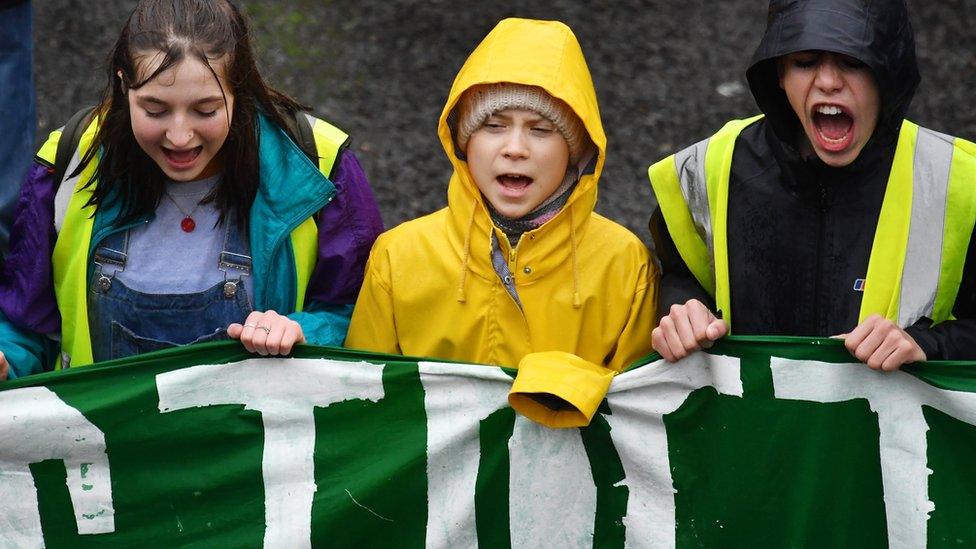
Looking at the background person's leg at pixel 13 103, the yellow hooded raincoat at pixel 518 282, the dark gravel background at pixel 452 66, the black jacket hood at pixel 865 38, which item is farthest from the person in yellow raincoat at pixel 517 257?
the dark gravel background at pixel 452 66

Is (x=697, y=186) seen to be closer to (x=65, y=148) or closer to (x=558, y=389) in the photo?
(x=558, y=389)

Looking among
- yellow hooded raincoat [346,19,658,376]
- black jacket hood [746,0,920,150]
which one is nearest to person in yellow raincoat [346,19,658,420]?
yellow hooded raincoat [346,19,658,376]

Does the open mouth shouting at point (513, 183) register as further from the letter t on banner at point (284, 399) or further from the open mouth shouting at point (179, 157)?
the open mouth shouting at point (179, 157)

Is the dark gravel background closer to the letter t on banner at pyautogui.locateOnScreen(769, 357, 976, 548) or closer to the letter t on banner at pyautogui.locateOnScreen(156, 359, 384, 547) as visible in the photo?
the letter t on banner at pyautogui.locateOnScreen(156, 359, 384, 547)

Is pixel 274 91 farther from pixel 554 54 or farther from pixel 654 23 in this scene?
pixel 654 23

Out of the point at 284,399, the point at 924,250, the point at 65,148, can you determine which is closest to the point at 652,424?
the point at 924,250

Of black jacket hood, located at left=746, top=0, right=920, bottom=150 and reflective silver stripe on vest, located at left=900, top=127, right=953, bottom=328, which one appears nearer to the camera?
black jacket hood, located at left=746, top=0, right=920, bottom=150

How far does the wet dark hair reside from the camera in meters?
3.62

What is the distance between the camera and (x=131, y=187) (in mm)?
3754

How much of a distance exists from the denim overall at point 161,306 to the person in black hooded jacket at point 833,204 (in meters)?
1.13

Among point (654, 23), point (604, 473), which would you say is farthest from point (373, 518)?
point (654, 23)

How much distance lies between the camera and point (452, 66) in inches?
348

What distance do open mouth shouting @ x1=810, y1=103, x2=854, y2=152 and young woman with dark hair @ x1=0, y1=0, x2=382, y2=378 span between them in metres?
1.24

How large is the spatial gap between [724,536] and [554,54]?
133 centimetres
